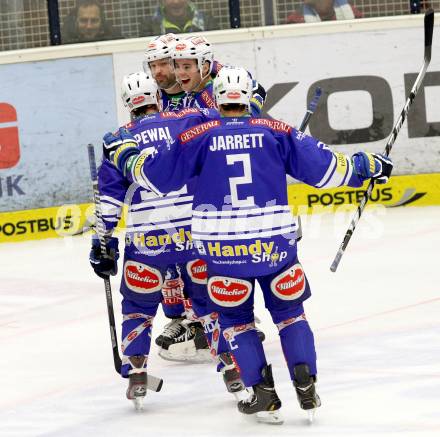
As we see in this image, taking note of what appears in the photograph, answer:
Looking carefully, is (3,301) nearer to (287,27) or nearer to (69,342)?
(69,342)

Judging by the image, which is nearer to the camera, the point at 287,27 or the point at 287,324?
the point at 287,324

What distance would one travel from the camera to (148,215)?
6.09 metres

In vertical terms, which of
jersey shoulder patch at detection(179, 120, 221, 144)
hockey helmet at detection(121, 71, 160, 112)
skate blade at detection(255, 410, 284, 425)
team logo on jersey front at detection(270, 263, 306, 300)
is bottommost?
skate blade at detection(255, 410, 284, 425)

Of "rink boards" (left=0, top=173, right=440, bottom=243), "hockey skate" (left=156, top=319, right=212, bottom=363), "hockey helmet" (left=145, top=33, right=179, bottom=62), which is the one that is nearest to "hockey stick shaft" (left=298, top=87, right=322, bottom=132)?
"hockey helmet" (left=145, top=33, right=179, bottom=62)

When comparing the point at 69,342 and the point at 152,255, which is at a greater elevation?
the point at 152,255

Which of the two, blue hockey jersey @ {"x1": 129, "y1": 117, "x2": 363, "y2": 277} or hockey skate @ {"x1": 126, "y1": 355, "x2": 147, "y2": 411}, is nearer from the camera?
blue hockey jersey @ {"x1": 129, "y1": 117, "x2": 363, "y2": 277}

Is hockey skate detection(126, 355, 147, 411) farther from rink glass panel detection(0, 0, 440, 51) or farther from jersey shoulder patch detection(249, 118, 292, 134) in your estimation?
rink glass panel detection(0, 0, 440, 51)

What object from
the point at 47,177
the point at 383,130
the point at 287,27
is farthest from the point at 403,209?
the point at 47,177

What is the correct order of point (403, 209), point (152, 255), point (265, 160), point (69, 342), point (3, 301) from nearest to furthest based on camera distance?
point (265, 160) → point (152, 255) → point (69, 342) → point (3, 301) → point (403, 209)

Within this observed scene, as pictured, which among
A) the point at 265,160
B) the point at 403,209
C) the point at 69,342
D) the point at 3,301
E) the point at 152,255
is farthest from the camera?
the point at 403,209

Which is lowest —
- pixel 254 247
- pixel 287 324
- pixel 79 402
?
pixel 79 402

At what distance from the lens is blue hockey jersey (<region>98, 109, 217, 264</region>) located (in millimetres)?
5922

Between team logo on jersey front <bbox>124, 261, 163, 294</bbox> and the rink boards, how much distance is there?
16.4 ft

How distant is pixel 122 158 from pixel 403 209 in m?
5.73
